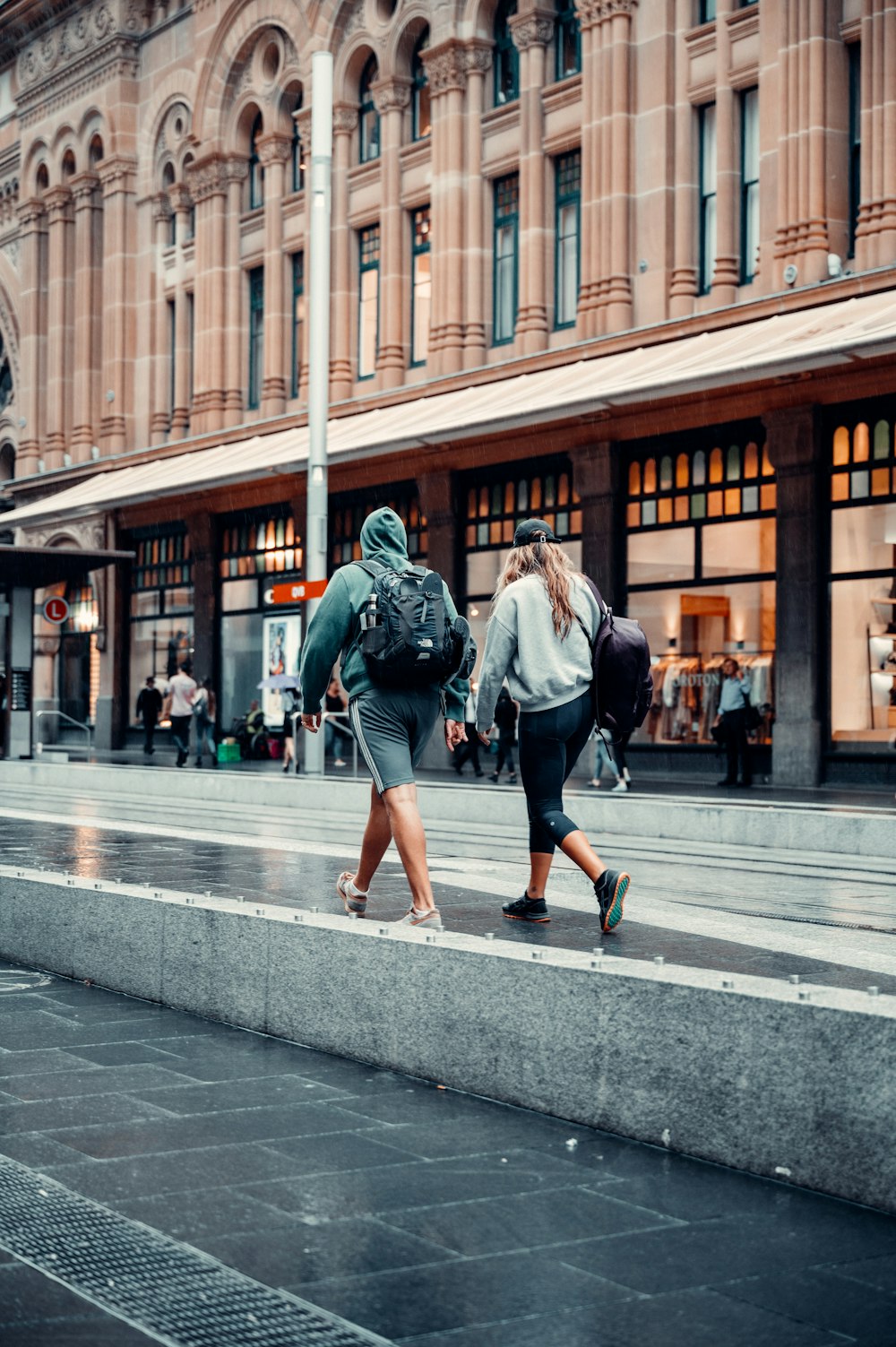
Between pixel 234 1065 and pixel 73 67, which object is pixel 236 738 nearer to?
pixel 73 67

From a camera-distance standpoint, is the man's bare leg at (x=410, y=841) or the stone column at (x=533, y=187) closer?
the man's bare leg at (x=410, y=841)

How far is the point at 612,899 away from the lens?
6.57 m

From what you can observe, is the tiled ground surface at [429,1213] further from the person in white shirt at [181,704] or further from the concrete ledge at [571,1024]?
the person in white shirt at [181,704]

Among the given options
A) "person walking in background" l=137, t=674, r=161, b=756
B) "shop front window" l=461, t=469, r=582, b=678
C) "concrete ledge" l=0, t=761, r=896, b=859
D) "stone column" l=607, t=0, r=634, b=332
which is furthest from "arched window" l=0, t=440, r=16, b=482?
"stone column" l=607, t=0, r=634, b=332

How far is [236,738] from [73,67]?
16.6 meters

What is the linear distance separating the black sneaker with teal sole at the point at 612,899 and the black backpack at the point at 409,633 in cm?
97

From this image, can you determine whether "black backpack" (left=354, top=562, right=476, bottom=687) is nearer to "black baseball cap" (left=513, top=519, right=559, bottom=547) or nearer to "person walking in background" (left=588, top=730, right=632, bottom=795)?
"black baseball cap" (left=513, top=519, right=559, bottom=547)

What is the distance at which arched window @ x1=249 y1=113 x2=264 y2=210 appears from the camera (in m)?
34.0

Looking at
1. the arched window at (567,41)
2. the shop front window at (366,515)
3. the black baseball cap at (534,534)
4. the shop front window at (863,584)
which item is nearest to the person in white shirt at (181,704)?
the shop front window at (366,515)

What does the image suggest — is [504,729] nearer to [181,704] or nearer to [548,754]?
[181,704]

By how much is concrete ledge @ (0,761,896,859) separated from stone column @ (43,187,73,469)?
61.1 feet

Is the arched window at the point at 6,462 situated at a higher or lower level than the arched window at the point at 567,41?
lower

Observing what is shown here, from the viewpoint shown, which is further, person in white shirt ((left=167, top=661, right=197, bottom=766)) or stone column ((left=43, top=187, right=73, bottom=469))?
stone column ((left=43, top=187, right=73, bottom=469))

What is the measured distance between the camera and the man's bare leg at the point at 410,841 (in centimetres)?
674
